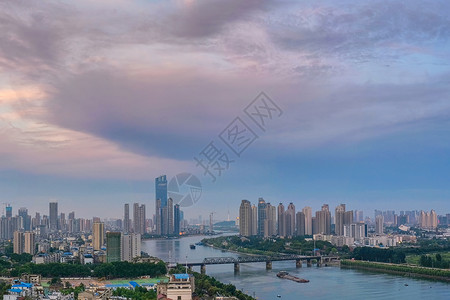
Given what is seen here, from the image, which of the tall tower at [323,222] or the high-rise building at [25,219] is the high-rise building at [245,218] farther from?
the high-rise building at [25,219]

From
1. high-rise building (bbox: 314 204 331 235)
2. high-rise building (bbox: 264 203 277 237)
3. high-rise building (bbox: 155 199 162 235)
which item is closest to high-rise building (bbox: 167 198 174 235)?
high-rise building (bbox: 155 199 162 235)

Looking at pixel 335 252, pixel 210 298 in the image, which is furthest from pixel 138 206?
pixel 210 298

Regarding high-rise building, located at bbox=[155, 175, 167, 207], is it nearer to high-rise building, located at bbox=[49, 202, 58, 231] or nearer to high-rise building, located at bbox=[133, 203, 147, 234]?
high-rise building, located at bbox=[133, 203, 147, 234]

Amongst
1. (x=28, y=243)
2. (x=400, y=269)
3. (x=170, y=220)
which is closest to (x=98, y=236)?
(x=28, y=243)

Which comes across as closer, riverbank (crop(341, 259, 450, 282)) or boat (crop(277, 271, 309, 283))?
boat (crop(277, 271, 309, 283))

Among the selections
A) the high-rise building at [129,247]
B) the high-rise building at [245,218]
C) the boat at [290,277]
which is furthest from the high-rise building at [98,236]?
the high-rise building at [245,218]

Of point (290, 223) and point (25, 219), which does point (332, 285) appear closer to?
point (290, 223)
